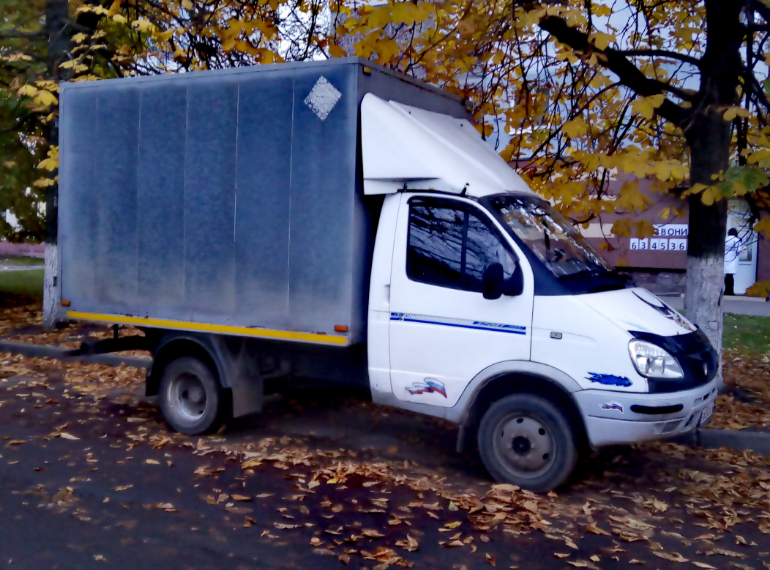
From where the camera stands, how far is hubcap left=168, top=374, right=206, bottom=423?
23.9ft

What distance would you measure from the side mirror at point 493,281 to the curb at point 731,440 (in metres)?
2.44

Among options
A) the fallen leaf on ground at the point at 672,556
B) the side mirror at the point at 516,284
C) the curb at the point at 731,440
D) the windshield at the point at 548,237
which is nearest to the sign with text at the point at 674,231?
the curb at the point at 731,440

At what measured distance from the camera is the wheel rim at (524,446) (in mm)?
5719

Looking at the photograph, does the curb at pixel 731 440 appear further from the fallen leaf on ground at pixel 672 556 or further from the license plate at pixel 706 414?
the fallen leaf on ground at pixel 672 556

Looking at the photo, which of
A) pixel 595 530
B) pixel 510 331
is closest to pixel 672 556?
pixel 595 530

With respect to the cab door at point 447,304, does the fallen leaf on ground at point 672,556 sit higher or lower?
lower

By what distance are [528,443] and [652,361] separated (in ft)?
3.62

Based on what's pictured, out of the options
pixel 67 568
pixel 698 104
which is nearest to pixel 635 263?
pixel 698 104

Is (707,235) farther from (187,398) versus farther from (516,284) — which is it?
(187,398)

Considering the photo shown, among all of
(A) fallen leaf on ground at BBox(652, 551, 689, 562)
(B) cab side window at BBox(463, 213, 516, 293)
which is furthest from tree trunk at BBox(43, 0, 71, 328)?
(A) fallen leaf on ground at BBox(652, 551, 689, 562)

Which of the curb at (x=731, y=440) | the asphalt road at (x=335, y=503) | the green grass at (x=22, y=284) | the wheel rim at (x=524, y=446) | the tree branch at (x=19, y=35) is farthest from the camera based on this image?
the green grass at (x=22, y=284)

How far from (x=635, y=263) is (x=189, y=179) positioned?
648 inches

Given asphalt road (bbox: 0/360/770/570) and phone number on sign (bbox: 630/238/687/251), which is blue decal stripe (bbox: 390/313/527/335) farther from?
phone number on sign (bbox: 630/238/687/251)

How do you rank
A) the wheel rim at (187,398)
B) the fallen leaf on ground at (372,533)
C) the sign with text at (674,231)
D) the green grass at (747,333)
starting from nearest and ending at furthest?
the fallen leaf on ground at (372,533) → the wheel rim at (187,398) → the green grass at (747,333) → the sign with text at (674,231)
